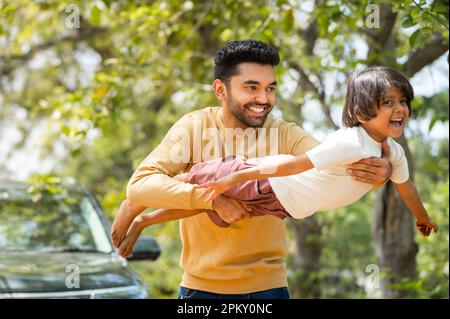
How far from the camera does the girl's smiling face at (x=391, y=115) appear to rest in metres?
2.83

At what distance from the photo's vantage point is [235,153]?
10.5 ft

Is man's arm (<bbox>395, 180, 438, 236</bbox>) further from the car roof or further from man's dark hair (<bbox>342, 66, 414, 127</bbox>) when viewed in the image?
the car roof

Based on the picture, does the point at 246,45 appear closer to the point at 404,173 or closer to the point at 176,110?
the point at 404,173

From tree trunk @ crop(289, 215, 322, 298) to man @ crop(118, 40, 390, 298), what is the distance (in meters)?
4.92

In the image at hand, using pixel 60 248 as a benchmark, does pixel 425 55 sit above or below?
above

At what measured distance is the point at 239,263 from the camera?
315cm

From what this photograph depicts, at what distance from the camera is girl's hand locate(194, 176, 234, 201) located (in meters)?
2.83

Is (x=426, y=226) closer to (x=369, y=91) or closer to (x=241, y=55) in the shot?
(x=369, y=91)

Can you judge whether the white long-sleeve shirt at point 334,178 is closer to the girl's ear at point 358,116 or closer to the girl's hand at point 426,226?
the girl's ear at point 358,116

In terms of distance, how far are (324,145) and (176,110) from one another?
749cm

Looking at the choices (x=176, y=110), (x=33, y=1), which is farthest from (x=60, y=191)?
(x=176, y=110)

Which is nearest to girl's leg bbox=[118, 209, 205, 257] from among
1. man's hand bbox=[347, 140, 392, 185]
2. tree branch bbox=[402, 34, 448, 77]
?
man's hand bbox=[347, 140, 392, 185]

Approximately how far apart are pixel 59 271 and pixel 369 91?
241cm

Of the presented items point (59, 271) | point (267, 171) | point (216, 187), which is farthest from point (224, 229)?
point (59, 271)
